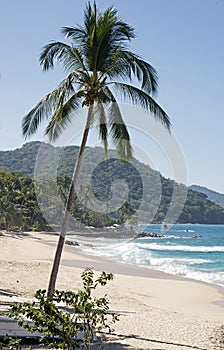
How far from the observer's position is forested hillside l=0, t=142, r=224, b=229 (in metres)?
14.2

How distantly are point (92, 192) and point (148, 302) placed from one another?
1115 cm

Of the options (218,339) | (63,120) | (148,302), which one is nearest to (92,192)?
(148,302)

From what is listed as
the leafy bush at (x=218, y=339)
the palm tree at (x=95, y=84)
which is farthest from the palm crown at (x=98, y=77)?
the leafy bush at (x=218, y=339)

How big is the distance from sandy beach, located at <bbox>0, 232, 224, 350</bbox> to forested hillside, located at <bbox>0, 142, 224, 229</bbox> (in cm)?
265

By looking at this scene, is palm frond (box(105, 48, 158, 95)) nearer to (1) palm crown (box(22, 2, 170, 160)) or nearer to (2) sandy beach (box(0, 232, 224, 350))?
(1) palm crown (box(22, 2, 170, 160))

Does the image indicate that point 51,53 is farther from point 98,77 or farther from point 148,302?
point 148,302

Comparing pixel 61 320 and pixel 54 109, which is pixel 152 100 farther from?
pixel 61 320

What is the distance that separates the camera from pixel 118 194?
24.6 meters

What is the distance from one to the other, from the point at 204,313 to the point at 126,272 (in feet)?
30.8

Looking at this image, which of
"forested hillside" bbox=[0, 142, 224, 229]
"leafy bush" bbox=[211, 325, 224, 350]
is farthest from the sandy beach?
"forested hillside" bbox=[0, 142, 224, 229]

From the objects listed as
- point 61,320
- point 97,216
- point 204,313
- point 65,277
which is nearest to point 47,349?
point 61,320

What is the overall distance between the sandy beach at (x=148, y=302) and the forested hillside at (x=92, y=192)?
2.65m

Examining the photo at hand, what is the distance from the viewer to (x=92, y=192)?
2473cm

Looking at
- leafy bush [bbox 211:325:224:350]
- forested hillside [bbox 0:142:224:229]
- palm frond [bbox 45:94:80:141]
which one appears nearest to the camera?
leafy bush [bbox 211:325:224:350]
